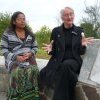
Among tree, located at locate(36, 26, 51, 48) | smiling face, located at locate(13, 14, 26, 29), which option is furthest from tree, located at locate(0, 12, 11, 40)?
smiling face, located at locate(13, 14, 26, 29)

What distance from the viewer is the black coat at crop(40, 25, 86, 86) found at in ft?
18.7

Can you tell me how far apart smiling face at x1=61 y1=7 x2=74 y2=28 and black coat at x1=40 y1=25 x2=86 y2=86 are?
0.12 metres

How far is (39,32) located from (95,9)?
15.4 ft

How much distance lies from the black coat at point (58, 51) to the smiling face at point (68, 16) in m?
0.12

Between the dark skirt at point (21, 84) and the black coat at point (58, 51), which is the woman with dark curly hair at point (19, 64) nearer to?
the dark skirt at point (21, 84)

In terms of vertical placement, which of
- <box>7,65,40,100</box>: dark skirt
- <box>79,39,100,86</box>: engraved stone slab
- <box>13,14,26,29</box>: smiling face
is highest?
<box>13,14,26,29</box>: smiling face

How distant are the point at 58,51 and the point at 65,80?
0.51m

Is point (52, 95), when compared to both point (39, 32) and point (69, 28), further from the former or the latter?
point (39, 32)

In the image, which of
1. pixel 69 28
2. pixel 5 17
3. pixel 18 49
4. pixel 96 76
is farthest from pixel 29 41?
pixel 5 17

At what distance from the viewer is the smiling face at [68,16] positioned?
574 centimetres

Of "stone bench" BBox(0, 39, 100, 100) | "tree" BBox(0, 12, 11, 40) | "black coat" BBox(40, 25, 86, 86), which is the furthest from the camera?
"tree" BBox(0, 12, 11, 40)

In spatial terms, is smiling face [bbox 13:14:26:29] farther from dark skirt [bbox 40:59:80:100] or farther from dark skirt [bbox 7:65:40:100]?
dark skirt [bbox 40:59:80:100]

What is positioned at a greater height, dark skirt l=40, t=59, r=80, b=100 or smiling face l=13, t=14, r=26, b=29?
smiling face l=13, t=14, r=26, b=29

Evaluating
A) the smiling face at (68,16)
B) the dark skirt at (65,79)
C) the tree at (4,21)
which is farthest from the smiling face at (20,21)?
the tree at (4,21)
